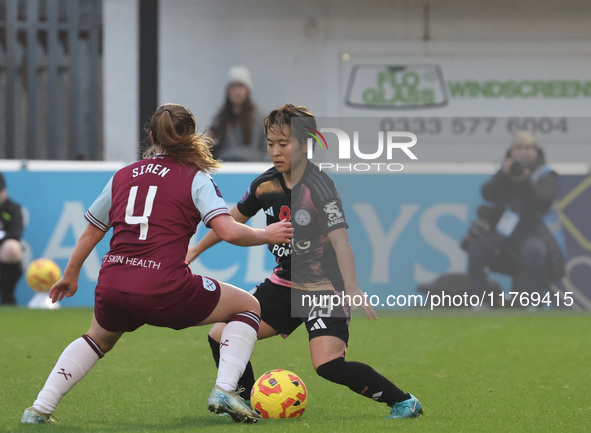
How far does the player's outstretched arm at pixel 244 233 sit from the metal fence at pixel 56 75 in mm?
10884

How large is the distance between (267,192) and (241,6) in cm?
1079

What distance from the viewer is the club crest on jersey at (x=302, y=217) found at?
214 inches

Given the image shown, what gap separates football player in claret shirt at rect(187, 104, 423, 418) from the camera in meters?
5.24

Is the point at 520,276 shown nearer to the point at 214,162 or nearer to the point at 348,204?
the point at 348,204

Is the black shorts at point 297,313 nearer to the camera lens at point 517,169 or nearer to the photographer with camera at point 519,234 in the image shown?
the photographer with camera at point 519,234

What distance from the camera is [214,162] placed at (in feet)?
16.8

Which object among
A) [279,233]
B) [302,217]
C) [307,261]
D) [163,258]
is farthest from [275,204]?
[163,258]

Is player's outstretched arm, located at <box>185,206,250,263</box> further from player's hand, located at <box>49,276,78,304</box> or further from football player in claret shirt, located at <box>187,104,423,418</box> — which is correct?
player's hand, located at <box>49,276,78,304</box>

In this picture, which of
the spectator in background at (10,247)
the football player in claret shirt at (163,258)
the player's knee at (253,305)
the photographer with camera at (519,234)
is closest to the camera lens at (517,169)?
the photographer with camera at (519,234)

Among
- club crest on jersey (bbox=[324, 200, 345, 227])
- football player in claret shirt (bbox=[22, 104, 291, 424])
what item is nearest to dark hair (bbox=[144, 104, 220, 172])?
football player in claret shirt (bbox=[22, 104, 291, 424])

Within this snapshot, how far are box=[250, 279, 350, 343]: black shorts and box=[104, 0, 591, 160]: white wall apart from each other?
399 inches

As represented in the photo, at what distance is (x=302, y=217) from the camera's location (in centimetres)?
545

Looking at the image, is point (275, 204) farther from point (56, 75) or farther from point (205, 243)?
point (56, 75)

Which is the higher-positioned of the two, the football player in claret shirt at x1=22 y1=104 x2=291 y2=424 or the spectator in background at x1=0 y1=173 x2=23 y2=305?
the football player in claret shirt at x1=22 y1=104 x2=291 y2=424
